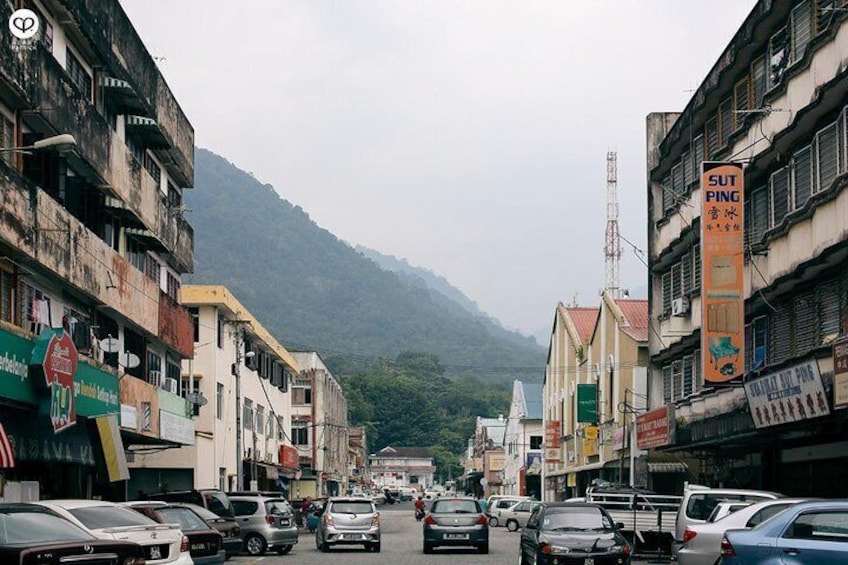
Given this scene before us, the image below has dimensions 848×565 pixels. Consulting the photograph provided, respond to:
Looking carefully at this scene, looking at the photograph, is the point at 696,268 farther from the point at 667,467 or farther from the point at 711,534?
the point at 711,534

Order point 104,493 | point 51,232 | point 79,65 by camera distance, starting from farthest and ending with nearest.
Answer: point 104,493, point 79,65, point 51,232

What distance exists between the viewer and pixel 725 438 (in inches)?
1229

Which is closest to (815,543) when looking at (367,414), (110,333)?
(110,333)

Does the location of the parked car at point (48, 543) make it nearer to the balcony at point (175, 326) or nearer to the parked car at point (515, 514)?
the balcony at point (175, 326)

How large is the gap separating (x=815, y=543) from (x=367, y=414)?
159m

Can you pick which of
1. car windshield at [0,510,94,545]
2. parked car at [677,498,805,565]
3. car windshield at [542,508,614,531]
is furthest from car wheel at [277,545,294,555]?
car windshield at [0,510,94,545]

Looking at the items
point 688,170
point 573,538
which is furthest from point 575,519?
point 688,170

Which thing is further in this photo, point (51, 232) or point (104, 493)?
point (104, 493)

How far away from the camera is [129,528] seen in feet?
57.7

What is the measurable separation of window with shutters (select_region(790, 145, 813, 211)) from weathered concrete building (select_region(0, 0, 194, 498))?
15838 mm

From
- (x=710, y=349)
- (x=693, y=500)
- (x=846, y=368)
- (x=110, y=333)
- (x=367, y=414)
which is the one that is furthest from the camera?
(x=367, y=414)

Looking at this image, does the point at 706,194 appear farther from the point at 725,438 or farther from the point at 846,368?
the point at 846,368

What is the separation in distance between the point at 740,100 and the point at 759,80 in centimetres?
171

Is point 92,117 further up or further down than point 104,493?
further up
